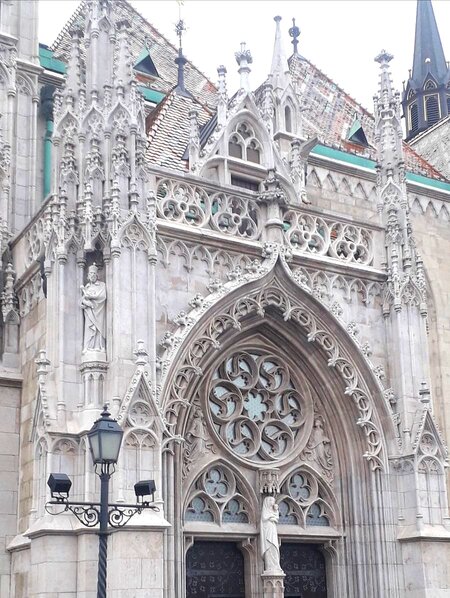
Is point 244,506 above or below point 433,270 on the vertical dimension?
below

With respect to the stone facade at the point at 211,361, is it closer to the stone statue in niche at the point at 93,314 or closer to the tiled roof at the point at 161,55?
the stone statue in niche at the point at 93,314

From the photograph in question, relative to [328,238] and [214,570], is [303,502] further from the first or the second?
[328,238]

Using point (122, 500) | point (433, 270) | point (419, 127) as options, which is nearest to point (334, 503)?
point (122, 500)

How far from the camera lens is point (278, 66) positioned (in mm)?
20469

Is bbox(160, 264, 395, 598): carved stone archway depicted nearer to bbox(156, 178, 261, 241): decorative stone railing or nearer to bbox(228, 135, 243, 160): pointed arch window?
bbox(156, 178, 261, 241): decorative stone railing

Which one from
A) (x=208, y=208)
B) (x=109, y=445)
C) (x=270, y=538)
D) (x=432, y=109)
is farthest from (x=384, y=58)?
(x=432, y=109)

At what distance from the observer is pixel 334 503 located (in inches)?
629

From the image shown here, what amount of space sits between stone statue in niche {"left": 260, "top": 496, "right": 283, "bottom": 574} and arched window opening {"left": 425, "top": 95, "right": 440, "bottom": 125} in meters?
19.8

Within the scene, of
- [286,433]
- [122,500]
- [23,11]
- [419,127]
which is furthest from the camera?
[419,127]

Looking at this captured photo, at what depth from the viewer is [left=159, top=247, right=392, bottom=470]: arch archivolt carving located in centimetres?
1420

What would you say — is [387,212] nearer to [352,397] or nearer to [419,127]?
[352,397]

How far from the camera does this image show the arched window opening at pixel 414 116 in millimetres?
32219

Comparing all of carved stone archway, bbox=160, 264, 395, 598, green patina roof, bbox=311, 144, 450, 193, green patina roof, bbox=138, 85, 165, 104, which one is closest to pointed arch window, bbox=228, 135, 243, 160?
carved stone archway, bbox=160, 264, 395, 598

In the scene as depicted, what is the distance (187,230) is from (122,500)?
4.36 meters
